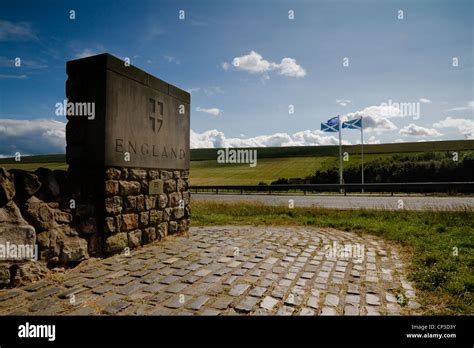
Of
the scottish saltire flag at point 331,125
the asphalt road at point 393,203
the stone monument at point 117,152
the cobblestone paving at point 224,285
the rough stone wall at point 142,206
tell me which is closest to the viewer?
the cobblestone paving at point 224,285

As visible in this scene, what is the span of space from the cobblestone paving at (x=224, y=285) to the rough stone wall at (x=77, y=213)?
227 millimetres

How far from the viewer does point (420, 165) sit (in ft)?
106

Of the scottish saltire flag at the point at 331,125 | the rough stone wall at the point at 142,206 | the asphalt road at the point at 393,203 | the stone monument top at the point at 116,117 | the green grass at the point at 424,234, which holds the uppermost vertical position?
the scottish saltire flag at the point at 331,125

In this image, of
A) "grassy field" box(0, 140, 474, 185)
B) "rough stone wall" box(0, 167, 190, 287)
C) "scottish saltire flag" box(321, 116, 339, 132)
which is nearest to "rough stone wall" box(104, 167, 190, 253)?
"rough stone wall" box(0, 167, 190, 287)

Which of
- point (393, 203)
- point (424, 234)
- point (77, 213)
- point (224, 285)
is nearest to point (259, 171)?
point (393, 203)

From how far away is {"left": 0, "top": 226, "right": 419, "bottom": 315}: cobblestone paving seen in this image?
10.2 ft

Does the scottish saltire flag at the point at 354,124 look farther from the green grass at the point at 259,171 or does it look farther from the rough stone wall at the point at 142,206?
the rough stone wall at the point at 142,206

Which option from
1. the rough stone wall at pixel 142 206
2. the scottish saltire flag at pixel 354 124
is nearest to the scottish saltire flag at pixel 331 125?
the scottish saltire flag at pixel 354 124

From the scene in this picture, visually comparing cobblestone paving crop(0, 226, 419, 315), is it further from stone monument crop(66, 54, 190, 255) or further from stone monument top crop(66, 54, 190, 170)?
stone monument top crop(66, 54, 190, 170)

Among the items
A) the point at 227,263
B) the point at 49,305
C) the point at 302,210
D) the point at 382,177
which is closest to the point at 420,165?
the point at 382,177

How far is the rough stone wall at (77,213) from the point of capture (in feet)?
12.3

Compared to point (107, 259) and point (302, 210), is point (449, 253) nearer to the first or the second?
point (107, 259)

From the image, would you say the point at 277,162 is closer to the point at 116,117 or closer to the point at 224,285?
the point at 116,117

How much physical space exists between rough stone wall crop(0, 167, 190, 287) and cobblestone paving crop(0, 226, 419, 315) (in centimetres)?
23
